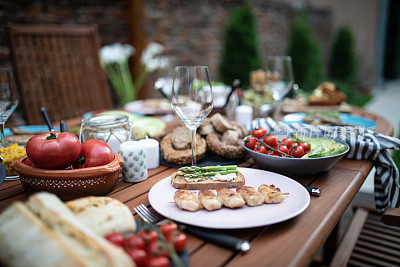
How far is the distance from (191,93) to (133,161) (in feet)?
1.01

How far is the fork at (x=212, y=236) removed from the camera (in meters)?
0.70

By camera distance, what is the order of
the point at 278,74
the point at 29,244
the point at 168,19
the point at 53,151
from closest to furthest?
the point at 29,244, the point at 53,151, the point at 278,74, the point at 168,19

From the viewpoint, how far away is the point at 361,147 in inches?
52.1

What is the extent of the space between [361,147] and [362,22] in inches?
513

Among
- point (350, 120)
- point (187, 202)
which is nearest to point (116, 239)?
point (187, 202)

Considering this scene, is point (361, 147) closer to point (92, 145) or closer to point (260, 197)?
point (260, 197)

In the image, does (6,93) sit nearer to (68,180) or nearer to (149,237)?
(68,180)

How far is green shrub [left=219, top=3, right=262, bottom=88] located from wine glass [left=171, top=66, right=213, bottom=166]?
4.85 metres

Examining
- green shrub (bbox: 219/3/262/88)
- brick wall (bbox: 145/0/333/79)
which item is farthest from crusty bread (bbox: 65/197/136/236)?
green shrub (bbox: 219/3/262/88)

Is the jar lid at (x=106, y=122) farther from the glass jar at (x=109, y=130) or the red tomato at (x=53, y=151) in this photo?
the red tomato at (x=53, y=151)

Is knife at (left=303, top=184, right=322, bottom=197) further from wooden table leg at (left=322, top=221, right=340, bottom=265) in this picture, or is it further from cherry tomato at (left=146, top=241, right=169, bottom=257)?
wooden table leg at (left=322, top=221, right=340, bottom=265)

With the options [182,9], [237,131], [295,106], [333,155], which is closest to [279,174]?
[333,155]

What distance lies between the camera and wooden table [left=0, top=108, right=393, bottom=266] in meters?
0.69

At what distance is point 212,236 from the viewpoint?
2.43 ft
